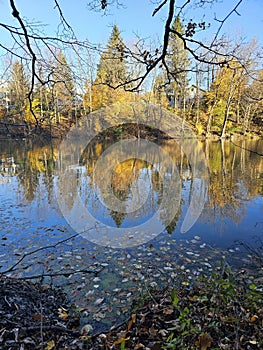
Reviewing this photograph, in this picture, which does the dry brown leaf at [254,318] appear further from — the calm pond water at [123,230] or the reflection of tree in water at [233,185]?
the reflection of tree in water at [233,185]

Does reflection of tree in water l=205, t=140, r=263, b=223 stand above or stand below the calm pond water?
above

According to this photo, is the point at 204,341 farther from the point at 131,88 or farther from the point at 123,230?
the point at 123,230

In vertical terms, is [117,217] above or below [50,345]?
below

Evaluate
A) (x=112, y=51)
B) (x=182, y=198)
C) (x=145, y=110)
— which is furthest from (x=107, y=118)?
(x=112, y=51)

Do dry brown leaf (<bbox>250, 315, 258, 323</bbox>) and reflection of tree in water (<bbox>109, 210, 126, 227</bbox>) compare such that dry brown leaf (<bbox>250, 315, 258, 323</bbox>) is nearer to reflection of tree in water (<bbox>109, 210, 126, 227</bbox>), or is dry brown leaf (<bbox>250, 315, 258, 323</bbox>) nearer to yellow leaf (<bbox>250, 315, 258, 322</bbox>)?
yellow leaf (<bbox>250, 315, 258, 322</bbox>)

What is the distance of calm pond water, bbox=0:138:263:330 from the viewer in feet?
11.4

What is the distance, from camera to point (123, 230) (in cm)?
539

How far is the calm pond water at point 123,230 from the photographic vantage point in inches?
137

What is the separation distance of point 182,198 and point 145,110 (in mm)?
17835

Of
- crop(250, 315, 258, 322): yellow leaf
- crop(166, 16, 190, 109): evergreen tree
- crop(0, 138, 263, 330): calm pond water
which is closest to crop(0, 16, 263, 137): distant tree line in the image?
crop(166, 16, 190, 109): evergreen tree

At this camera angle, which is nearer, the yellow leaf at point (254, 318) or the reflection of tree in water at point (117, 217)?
the yellow leaf at point (254, 318)

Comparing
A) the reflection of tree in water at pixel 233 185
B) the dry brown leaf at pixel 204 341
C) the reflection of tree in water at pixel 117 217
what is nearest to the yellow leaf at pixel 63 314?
the dry brown leaf at pixel 204 341

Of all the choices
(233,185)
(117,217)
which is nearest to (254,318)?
(117,217)

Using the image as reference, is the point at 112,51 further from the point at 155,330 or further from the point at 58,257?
the point at 58,257
